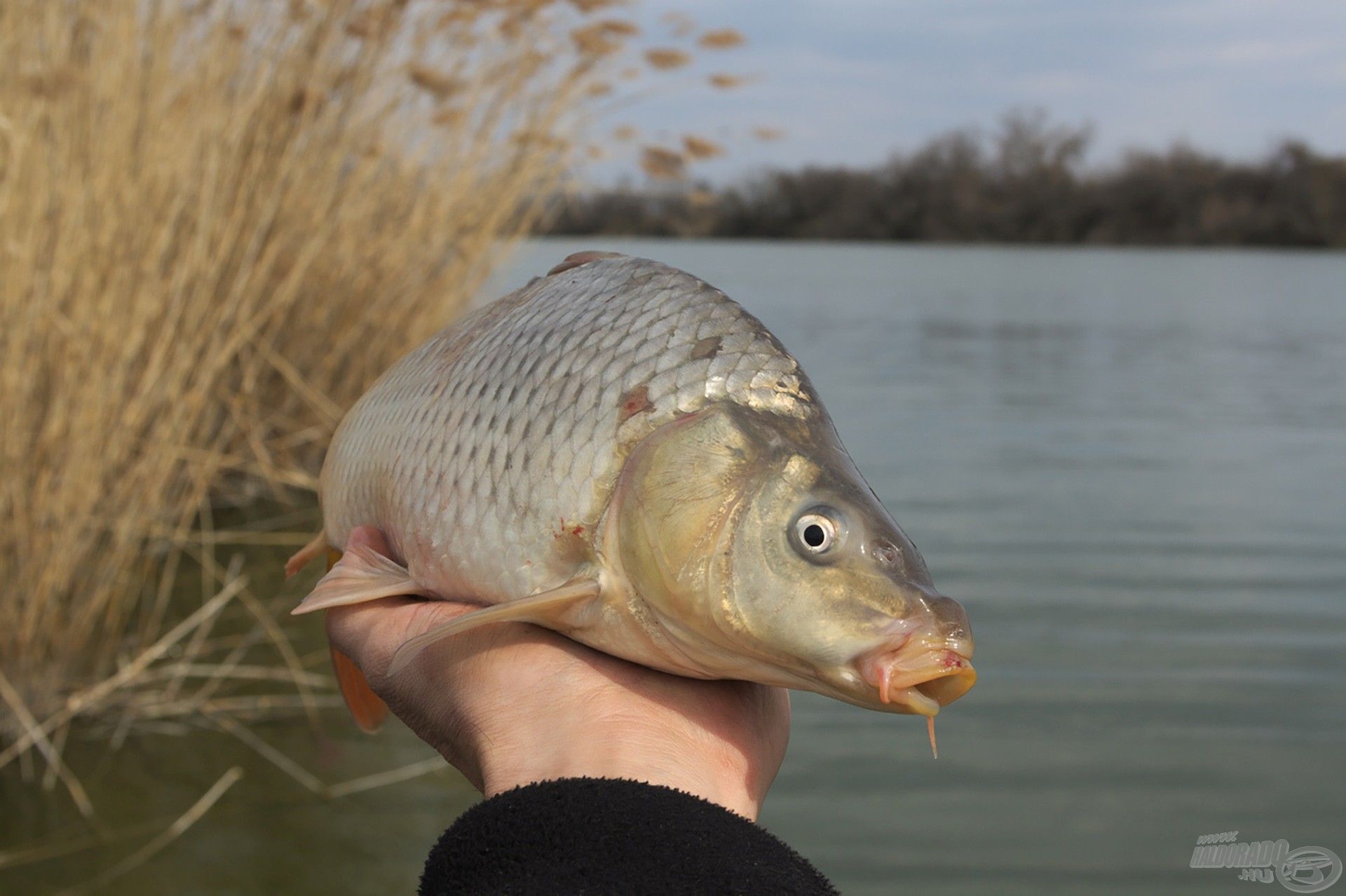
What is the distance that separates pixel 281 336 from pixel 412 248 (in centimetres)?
71

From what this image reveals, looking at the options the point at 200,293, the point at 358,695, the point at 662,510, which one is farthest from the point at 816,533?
the point at 200,293

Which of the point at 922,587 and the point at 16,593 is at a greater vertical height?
the point at 922,587

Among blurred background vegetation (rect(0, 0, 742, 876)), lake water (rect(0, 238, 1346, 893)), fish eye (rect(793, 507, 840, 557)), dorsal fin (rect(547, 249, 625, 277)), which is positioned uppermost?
dorsal fin (rect(547, 249, 625, 277))

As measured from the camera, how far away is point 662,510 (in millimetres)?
1377

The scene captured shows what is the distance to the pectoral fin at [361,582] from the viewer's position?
5.36ft

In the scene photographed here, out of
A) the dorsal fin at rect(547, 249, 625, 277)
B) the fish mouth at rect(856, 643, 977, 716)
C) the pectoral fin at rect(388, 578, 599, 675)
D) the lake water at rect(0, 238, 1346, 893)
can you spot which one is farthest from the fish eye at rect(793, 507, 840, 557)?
the lake water at rect(0, 238, 1346, 893)

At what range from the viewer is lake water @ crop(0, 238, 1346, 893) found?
3.55 metres

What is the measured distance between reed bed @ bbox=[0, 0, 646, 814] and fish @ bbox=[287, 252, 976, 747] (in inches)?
86.6

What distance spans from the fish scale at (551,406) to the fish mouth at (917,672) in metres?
0.30

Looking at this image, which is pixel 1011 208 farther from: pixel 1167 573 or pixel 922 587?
pixel 922 587

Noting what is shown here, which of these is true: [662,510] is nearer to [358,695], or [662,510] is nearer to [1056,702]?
[358,695]

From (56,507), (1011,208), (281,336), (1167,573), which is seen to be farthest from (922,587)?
(1011,208)

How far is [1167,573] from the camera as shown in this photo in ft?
20.2

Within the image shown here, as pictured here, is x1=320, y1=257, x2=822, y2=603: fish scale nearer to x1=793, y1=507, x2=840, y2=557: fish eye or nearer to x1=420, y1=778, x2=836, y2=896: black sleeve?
x1=793, y1=507, x2=840, y2=557: fish eye
